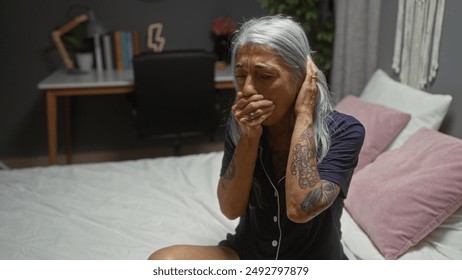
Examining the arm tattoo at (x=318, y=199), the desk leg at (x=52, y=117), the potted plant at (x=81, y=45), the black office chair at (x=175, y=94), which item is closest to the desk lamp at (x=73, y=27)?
the potted plant at (x=81, y=45)

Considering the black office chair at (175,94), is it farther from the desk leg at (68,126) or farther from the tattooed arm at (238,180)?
the tattooed arm at (238,180)

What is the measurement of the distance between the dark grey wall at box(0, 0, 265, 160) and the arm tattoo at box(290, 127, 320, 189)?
A: 1.99 meters

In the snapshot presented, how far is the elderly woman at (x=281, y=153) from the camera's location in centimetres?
91

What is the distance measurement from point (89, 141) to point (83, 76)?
1.78 feet

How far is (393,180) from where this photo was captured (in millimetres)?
1266

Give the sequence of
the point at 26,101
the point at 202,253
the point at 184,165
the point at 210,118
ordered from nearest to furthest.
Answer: the point at 202,253 → the point at 184,165 → the point at 210,118 → the point at 26,101

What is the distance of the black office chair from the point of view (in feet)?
7.46

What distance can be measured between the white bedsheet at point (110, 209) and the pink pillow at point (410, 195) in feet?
1.32

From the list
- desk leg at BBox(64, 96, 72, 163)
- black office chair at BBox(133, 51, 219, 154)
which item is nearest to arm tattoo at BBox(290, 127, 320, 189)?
black office chair at BBox(133, 51, 219, 154)

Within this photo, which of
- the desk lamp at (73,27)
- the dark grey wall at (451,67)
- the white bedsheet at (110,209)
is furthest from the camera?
the desk lamp at (73,27)

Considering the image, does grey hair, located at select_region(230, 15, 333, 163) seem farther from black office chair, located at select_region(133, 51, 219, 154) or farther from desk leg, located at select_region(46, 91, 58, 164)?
desk leg, located at select_region(46, 91, 58, 164)

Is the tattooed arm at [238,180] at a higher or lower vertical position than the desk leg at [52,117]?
higher
